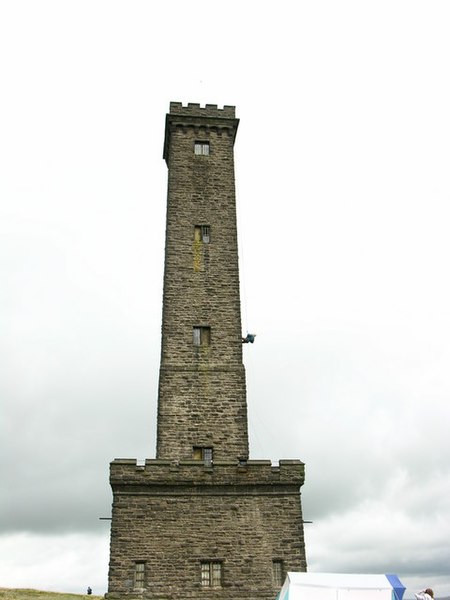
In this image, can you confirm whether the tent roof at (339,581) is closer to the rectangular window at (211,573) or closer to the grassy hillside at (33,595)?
the rectangular window at (211,573)

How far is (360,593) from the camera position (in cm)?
1267

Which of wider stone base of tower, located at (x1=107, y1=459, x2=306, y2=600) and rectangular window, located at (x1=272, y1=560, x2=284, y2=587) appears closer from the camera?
wider stone base of tower, located at (x1=107, y1=459, x2=306, y2=600)

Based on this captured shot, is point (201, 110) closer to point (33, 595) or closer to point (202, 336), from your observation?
point (202, 336)

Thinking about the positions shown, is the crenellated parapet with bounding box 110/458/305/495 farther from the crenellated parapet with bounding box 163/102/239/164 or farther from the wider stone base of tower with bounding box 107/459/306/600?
the crenellated parapet with bounding box 163/102/239/164

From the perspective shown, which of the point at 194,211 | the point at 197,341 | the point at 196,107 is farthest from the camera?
the point at 196,107

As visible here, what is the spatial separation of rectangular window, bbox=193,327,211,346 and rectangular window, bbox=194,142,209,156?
27.3 feet

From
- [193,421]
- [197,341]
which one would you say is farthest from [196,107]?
[193,421]

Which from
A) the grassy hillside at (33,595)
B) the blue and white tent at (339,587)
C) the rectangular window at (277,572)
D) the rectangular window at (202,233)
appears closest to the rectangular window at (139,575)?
the grassy hillside at (33,595)

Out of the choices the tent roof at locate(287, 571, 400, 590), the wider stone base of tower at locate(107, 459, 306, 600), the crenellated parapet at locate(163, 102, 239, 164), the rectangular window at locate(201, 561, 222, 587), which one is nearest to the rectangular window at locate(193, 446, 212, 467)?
the wider stone base of tower at locate(107, 459, 306, 600)

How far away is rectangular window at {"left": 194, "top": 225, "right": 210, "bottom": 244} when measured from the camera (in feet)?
84.7

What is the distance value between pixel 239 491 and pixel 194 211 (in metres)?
11.3

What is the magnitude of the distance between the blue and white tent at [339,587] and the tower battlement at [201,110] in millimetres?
20968

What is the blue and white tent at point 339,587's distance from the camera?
12.5m

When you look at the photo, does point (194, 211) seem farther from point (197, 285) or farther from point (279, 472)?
point (279, 472)
